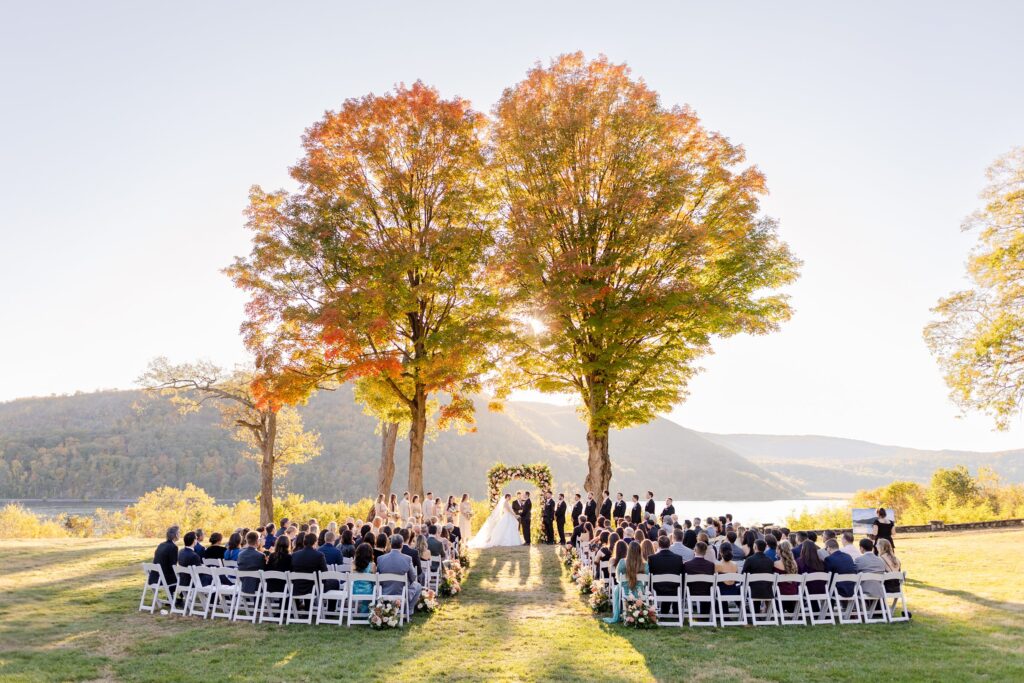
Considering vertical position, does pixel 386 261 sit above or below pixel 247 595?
above

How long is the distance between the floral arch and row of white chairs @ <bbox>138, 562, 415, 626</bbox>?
17.2 metres

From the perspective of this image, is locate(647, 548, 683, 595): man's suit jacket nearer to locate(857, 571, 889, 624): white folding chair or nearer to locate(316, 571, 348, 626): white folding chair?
locate(857, 571, 889, 624): white folding chair

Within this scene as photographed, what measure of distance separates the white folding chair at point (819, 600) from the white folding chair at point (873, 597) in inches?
19.3

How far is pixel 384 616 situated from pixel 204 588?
10.6 ft

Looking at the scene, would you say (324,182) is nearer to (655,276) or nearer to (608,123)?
(608,123)

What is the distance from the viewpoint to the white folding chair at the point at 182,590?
11.1 m

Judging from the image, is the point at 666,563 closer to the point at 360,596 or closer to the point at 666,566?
the point at 666,566

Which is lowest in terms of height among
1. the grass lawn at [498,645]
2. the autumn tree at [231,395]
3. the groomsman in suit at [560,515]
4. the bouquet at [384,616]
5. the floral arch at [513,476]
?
the grass lawn at [498,645]

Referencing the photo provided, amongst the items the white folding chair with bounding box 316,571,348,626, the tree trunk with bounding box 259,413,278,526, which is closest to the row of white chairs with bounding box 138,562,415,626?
the white folding chair with bounding box 316,571,348,626

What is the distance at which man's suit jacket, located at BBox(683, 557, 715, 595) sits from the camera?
10555 mm

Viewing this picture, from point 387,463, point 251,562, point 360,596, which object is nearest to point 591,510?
point 387,463

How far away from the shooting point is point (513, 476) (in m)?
28.6

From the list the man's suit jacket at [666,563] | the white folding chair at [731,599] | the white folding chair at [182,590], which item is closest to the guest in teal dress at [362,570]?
the white folding chair at [182,590]

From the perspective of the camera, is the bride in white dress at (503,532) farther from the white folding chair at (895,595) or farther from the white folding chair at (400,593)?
the white folding chair at (895,595)
